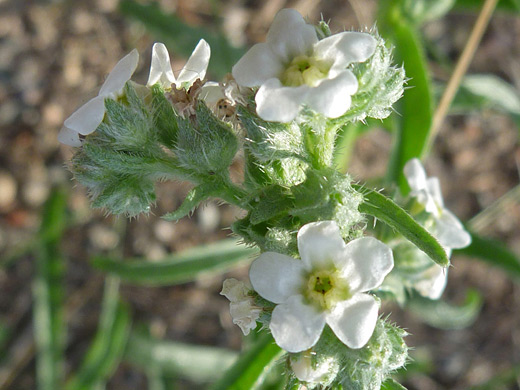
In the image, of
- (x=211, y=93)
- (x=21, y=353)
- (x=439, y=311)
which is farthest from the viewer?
(x=21, y=353)

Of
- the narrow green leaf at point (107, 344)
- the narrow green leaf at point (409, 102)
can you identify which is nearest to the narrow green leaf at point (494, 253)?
the narrow green leaf at point (409, 102)

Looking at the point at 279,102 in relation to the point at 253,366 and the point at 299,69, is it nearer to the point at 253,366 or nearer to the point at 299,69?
the point at 299,69

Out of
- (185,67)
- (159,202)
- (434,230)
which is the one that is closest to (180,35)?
(159,202)

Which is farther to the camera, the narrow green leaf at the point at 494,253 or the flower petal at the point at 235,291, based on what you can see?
the narrow green leaf at the point at 494,253

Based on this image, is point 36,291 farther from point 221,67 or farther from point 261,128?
point 261,128

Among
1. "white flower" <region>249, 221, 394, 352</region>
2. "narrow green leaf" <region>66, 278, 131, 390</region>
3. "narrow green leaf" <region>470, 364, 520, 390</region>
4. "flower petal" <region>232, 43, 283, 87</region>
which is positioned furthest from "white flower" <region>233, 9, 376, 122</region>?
Result: "narrow green leaf" <region>470, 364, 520, 390</region>

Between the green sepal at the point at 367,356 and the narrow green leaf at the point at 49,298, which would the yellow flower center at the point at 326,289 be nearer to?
the green sepal at the point at 367,356

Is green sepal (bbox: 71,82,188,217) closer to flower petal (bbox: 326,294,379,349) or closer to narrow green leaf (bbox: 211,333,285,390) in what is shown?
flower petal (bbox: 326,294,379,349)
